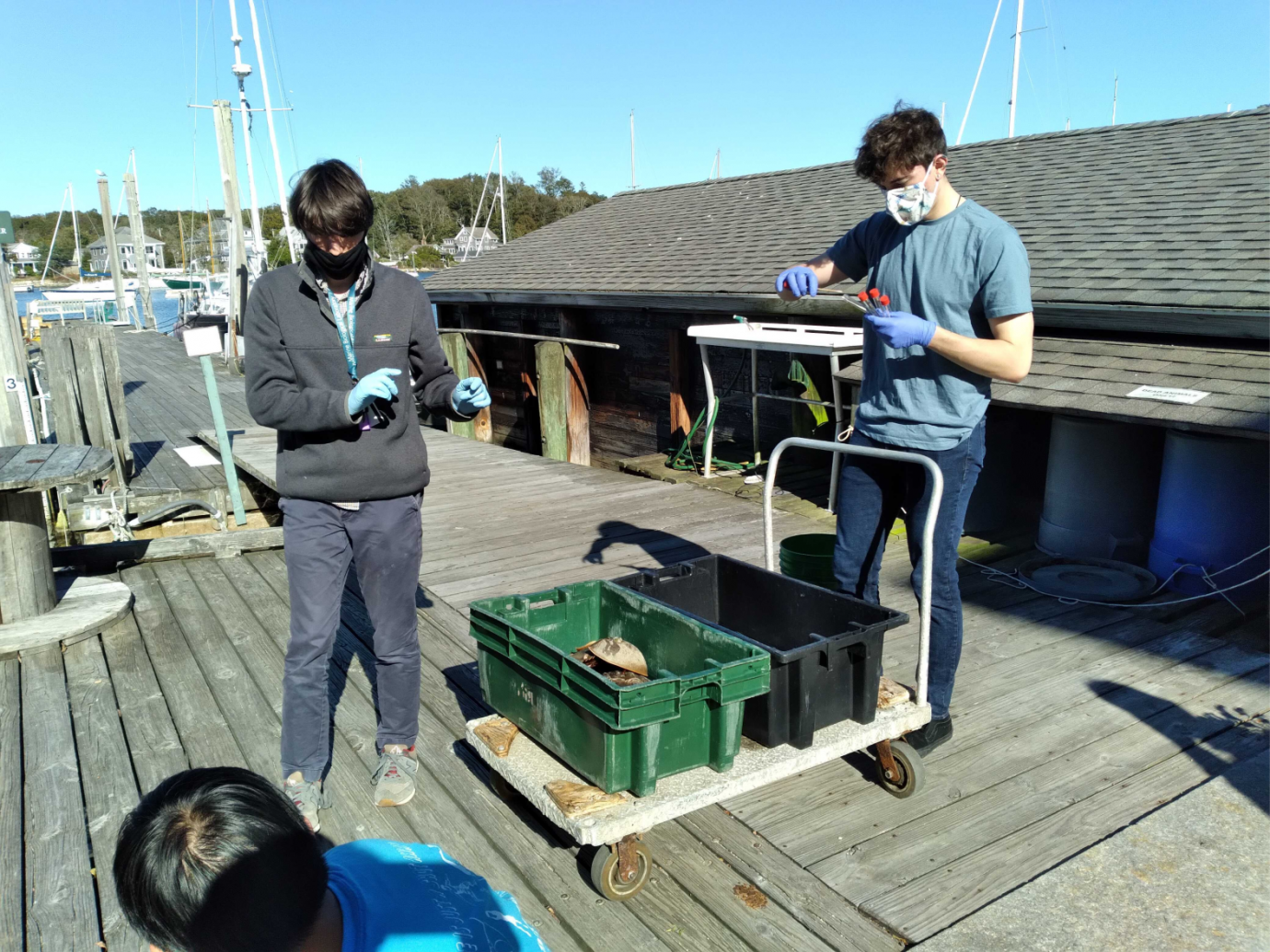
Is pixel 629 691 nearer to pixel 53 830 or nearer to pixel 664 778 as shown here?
pixel 664 778

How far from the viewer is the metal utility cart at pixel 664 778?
2.24 metres

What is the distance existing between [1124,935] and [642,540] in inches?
151

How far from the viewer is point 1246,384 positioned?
14.7ft

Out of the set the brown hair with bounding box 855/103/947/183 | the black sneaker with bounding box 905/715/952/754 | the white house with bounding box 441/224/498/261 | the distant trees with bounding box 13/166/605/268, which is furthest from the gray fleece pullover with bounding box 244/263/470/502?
the distant trees with bounding box 13/166/605/268

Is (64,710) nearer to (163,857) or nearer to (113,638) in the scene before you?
(113,638)

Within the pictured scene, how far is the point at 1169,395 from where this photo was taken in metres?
4.55

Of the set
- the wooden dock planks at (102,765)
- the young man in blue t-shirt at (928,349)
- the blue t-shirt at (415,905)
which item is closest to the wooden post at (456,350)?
the wooden dock planks at (102,765)

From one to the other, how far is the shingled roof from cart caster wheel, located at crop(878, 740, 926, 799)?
11.3 ft

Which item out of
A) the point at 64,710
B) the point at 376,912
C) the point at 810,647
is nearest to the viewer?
the point at 376,912

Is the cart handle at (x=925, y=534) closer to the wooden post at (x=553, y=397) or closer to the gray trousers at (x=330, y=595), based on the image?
the gray trousers at (x=330, y=595)

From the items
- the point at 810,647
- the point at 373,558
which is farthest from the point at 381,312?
the point at 810,647

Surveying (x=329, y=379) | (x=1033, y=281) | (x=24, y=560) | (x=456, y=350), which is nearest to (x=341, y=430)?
(x=329, y=379)

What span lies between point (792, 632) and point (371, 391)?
1523 millimetres

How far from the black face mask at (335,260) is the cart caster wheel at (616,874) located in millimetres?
1716
